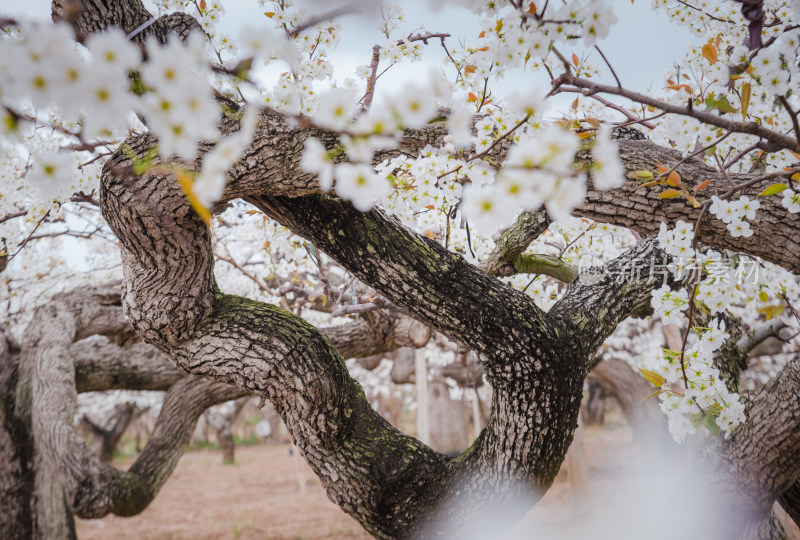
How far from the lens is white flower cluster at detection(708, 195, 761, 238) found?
1464 mm

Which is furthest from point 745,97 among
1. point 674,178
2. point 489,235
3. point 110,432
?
point 110,432

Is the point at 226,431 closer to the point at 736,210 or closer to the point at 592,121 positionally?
the point at 736,210

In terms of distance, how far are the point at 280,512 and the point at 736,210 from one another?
687cm

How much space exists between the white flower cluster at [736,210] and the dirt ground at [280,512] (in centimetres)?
401

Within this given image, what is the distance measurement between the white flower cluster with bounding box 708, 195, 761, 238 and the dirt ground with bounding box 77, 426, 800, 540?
13.1 feet

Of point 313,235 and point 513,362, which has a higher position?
point 313,235

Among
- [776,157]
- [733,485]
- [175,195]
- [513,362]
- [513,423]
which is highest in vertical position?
[175,195]

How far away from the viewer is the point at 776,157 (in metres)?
1.62

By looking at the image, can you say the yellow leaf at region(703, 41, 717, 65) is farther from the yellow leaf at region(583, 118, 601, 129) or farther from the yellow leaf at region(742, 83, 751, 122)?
the yellow leaf at region(583, 118, 601, 129)

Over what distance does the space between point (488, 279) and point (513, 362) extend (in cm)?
33

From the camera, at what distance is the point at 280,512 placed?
688 cm

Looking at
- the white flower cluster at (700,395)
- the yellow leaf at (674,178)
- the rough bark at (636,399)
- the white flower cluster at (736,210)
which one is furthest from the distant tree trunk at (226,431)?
the yellow leaf at (674,178)

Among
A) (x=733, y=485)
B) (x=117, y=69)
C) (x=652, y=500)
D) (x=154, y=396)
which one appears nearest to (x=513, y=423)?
(x=733, y=485)

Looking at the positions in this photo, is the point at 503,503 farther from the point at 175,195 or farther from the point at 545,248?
the point at 545,248
